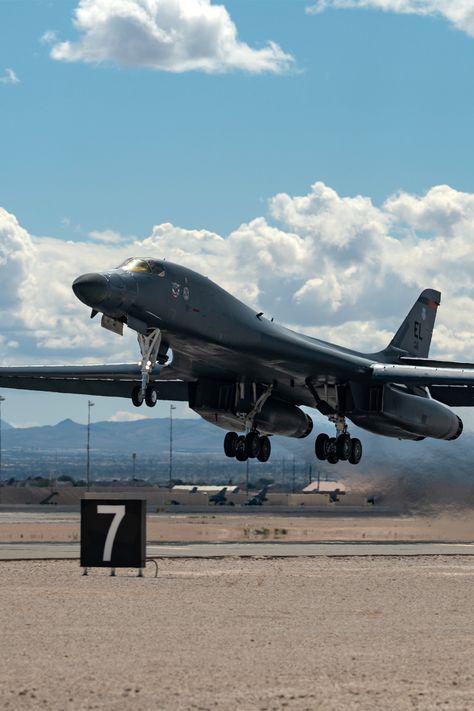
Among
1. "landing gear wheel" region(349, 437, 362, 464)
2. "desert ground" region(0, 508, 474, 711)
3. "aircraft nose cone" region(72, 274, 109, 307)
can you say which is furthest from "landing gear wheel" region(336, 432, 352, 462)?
"aircraft nose cone" region(72, 274, 109, 307)

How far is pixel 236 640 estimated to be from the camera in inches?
658

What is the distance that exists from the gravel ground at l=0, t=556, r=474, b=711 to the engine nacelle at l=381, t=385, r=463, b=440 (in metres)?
12.6

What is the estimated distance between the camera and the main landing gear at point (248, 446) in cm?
3956

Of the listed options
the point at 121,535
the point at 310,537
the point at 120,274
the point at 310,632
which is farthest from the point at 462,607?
the point at 310,537

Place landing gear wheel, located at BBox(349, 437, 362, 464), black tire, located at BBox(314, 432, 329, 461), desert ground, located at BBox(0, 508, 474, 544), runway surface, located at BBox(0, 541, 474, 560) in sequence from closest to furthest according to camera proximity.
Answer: runway surface, located at BBox(0, 541, 474, 560)
black tire, located at BBox(314, 432, 329, 461)
landing gear wheel, located at BBox(349, 437, 362, 464)
desert ground, located at BBox(0, 508, 474, 544)

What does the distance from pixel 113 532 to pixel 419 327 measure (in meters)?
24.4

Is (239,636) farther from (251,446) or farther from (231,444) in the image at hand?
(231,444)

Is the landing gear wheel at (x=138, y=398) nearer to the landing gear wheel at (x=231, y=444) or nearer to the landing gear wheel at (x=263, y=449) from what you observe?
the landing gear wheel at (x=231, y=444)

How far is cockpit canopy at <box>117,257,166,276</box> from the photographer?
2875cm

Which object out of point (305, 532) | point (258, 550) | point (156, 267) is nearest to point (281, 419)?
point (258, 550)

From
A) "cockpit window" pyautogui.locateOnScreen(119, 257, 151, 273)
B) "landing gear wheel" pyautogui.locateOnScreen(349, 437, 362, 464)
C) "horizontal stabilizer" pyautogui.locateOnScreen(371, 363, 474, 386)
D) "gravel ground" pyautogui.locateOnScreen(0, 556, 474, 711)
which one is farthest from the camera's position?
"landing gear wheel" pyautogui.locateOnScreen(349, 437, 362, 464)

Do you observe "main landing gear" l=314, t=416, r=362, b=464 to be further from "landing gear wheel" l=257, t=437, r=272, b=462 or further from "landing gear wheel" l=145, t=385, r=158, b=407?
"landing gear wheel" l=145, t=385, r=158, b=407

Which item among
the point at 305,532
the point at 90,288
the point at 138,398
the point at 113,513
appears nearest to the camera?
the point at 113,513

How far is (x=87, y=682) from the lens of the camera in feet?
Answer: 43.1
